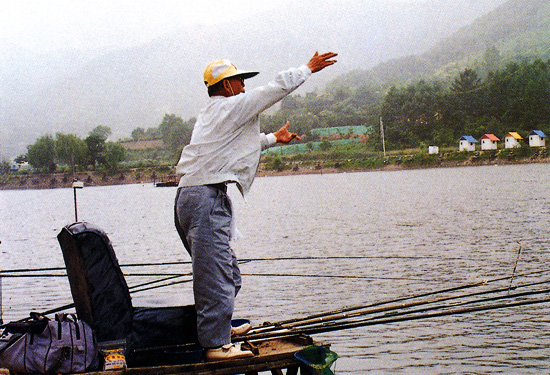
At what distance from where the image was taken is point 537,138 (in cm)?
12200

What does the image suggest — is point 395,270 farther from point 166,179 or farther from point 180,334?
point 166,179

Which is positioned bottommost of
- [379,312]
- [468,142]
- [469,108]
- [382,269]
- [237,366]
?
[382,269]

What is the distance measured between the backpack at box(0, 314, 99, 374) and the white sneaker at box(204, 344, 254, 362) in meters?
0.80

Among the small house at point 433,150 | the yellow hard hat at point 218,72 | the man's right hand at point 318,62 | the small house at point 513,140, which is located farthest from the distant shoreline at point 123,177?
the yellow hard hat at point 218,72

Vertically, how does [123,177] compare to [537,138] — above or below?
below

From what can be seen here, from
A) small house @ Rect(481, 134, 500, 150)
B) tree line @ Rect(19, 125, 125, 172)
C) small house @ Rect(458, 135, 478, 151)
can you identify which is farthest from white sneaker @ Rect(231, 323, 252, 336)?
tree line @ Rect(19, 125, 125, 172)

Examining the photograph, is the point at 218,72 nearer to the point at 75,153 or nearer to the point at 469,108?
the point at 469,108

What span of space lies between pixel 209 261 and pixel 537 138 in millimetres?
129498

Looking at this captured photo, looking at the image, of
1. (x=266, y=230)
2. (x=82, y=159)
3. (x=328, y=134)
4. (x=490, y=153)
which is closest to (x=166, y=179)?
(x=82, y=159)

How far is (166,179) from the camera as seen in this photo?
154 m

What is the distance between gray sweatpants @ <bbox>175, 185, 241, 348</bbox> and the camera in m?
4.36

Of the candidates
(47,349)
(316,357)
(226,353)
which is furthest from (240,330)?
(47,349)

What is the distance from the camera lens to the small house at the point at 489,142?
413 ft

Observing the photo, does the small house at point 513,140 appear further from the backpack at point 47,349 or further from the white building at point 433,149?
the backpack at point 47,349
